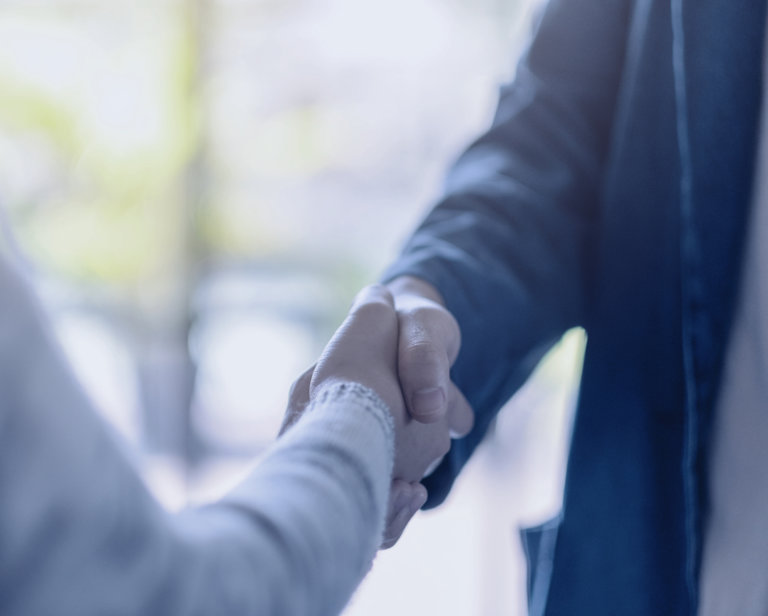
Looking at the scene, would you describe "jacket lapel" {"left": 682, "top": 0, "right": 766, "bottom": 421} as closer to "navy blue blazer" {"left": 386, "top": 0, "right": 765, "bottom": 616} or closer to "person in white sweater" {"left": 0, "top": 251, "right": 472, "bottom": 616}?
"navy blue blazer" {"left": 386, "top": 0, "right": 765, "bottom": 616}

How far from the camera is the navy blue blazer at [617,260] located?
565 mm

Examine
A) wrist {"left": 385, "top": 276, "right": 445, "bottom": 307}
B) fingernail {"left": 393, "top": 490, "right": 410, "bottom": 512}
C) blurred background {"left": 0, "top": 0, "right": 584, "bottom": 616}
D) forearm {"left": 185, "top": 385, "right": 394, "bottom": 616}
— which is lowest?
blurred background {"left": 0, "top": 0, "right": 584, "bottom": 616}

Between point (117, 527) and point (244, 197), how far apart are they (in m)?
2.00

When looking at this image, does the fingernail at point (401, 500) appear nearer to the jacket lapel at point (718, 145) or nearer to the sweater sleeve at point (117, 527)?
the sweater sleeve at point (117, 527)

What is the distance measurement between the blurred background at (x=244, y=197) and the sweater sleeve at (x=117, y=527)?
174cm

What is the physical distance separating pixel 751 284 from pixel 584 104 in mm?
Result: 247

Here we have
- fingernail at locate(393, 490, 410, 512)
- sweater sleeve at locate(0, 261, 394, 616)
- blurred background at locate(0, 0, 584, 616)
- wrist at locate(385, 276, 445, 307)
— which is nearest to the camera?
sweater sleeve at locate(0, 261, 394, 616)

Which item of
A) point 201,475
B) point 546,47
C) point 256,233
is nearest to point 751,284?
point 546,47

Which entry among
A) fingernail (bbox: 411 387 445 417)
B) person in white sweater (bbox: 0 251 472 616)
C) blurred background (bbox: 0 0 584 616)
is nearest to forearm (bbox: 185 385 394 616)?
person in white sweater (bbox: 0 251 472 616)

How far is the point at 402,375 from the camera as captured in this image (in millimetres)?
502

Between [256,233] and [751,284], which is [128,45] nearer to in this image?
[256,233]

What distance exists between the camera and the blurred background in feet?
6.79

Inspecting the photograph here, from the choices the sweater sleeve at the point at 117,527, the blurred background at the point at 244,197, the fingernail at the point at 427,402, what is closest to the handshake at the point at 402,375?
the fingernail at the point at 427,402

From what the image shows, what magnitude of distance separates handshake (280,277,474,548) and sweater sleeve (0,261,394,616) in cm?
13
